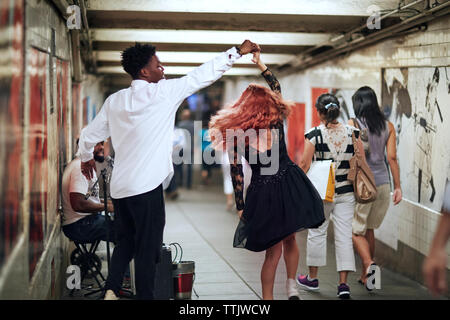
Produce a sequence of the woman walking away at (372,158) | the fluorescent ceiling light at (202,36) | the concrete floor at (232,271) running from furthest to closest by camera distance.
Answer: the fluorescent ceiling light at (202,36), the woman walking away at (372,158), the concrete floor at (232,271)

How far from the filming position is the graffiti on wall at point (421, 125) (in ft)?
20.0

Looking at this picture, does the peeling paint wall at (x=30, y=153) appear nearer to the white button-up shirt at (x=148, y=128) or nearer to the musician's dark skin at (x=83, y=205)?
the musician's dark skin at (x=83, y=205)

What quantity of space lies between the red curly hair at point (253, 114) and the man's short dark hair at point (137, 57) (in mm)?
675

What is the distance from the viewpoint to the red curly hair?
4562 mm

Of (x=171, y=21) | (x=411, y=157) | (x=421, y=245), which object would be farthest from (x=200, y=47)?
(x=421, y=245)

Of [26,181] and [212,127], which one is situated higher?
[212,127]

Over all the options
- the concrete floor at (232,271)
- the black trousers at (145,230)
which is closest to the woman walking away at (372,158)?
the concrete floor at (232,271)

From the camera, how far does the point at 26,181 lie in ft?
11.5

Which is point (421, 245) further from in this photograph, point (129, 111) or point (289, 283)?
point (129, 111)

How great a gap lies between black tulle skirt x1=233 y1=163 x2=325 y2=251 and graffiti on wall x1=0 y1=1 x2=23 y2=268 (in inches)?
71.7

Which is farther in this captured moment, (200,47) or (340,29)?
(200,47)

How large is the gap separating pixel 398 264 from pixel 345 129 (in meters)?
2.19

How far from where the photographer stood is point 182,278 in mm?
4824

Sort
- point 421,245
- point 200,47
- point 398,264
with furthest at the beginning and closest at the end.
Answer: point 200,47, point 398,264, point 421,245
